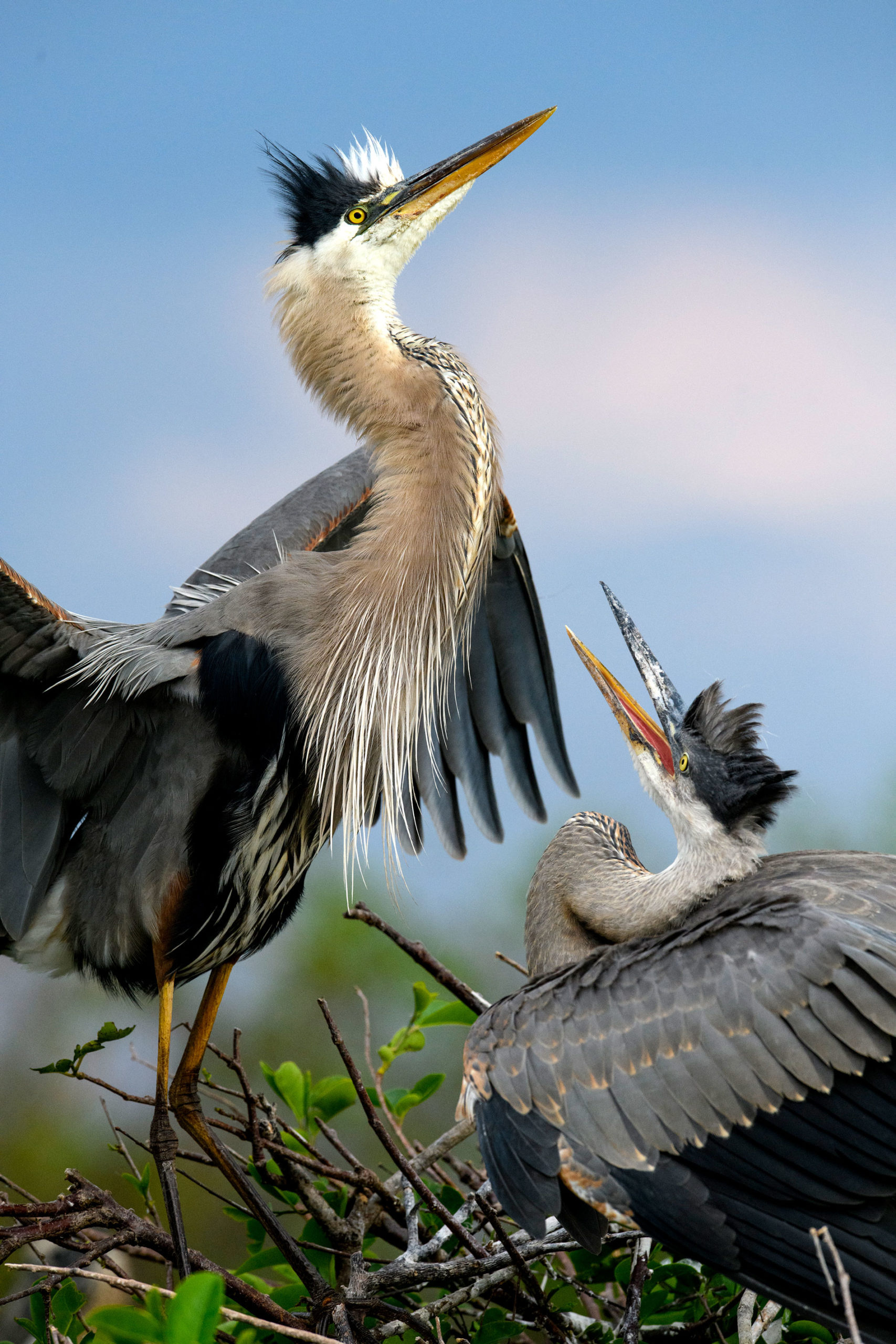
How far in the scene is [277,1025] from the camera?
10.1 meters

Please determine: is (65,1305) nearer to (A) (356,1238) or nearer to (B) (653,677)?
(A) (356,1238)

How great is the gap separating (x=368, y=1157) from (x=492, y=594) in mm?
6107

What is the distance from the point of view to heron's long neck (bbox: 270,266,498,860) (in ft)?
10.6

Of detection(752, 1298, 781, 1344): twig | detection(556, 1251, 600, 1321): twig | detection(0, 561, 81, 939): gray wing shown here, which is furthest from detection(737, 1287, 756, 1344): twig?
detection(0, 561, 81, 939): gray wing

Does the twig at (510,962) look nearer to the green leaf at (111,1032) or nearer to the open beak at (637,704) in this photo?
the open beak at (637,704)

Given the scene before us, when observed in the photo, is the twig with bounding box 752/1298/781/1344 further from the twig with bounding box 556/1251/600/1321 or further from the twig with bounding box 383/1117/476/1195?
the twig with bounding box 383/1117/476/1195

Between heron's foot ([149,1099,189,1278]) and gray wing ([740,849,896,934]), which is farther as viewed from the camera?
heron's foot ([149,1099,189,1278])

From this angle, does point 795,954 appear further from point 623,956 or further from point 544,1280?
point 544,1280

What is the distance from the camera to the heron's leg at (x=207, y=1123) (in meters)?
3.03

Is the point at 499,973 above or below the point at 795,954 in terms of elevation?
below

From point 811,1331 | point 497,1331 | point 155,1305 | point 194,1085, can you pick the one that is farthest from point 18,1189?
point 811,1331

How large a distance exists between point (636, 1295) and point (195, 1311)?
116cm

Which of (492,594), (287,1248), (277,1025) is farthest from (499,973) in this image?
(287,1248)

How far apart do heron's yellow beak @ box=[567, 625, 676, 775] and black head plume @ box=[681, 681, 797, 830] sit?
5.4 inches
